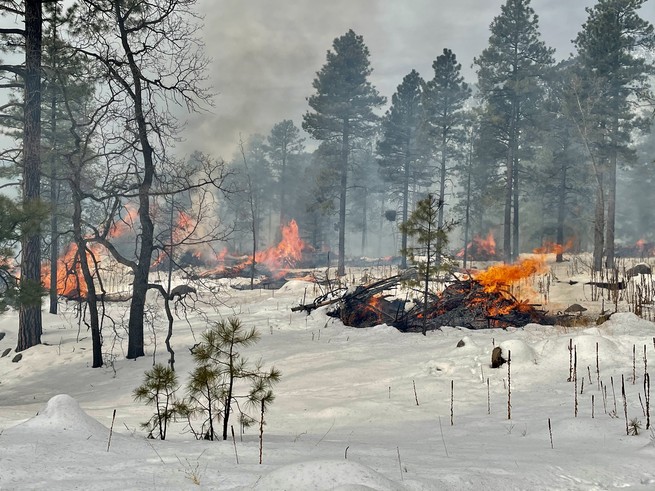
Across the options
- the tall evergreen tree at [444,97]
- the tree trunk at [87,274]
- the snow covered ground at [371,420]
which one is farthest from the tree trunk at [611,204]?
the tree trunk at [87,274]

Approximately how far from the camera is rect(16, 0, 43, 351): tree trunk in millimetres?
11711

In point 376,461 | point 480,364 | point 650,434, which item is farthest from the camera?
point 480,364

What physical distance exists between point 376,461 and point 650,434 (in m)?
2.44

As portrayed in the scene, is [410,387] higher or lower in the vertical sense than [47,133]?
lower

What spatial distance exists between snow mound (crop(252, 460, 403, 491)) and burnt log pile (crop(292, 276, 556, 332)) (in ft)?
28.6

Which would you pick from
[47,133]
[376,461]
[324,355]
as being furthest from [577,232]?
[376,461]

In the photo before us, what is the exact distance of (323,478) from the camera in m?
2.39

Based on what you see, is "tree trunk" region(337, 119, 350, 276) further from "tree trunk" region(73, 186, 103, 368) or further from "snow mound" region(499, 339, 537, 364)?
"snow mound" region(499, 339, 537, 364)

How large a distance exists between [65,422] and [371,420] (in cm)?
325

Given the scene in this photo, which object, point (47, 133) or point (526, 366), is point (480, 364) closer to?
point (526, 366)

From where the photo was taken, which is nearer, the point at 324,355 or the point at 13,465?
the point at 13,465

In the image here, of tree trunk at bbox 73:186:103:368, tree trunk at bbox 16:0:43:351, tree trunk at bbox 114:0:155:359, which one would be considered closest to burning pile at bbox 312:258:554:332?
tree trunk at bbox 114:0:155:359

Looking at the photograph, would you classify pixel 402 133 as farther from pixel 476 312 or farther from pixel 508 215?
pixel 476 312

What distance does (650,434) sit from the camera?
386cm
